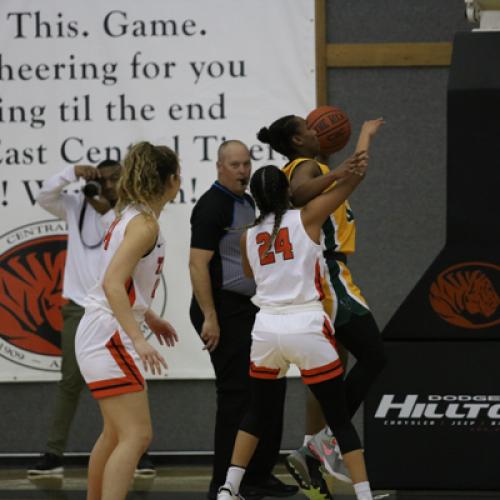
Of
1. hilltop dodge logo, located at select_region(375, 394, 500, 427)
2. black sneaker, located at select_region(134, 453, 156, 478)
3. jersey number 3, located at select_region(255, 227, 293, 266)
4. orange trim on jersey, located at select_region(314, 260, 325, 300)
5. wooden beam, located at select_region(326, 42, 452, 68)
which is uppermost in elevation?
wooden beam, located at select_region(326, 42, 452, 68)

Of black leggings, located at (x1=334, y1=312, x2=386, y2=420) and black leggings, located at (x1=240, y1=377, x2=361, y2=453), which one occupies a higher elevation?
black leggings, located at (x1=334, y1=312, x2=386, y2=420)

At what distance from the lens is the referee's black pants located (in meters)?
5.99

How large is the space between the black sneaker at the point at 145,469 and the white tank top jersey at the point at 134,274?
264cm

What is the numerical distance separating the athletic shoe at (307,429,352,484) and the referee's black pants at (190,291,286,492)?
0.40 metres

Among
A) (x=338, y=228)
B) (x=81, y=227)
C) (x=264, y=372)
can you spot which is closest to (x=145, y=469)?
(x=81, y=227)

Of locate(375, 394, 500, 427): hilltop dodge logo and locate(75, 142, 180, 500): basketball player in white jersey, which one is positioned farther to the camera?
locate(375, 394, 500, 427): hilltop dodge logo

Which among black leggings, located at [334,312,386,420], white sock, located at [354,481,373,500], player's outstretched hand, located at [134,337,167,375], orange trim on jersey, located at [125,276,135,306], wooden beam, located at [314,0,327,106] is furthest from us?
wooden beam, located at [314,0,327,106]

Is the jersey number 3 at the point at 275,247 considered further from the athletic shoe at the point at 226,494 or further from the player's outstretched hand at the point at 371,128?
the athletic shoe at the point at 226,494

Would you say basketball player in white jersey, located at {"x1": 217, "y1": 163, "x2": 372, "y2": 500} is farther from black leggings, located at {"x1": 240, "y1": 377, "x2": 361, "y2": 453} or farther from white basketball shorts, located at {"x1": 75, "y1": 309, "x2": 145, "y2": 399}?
white basketball shorts, located at {"x1": 75, "y1": 309, "x2": 145, "y2": 399}

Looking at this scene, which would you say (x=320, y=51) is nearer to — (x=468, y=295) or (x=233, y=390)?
(x=233, y=390)

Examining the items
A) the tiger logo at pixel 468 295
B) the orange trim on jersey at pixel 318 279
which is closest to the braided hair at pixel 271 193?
the orange trim on jersey at pixel 318 279

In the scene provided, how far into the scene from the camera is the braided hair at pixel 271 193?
5.27 metres

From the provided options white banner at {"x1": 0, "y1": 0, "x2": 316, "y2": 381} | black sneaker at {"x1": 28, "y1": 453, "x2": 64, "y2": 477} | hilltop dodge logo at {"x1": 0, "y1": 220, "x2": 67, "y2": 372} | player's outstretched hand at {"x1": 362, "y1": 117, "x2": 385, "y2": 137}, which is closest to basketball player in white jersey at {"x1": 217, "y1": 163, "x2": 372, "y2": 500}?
player's outstretched hand at {"x1": 362, "y1": 117, "x2": 385, "y2": 137}

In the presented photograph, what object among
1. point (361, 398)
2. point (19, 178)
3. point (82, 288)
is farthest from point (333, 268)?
point (19, 178)
